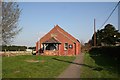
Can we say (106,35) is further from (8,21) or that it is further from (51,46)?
(8,21)

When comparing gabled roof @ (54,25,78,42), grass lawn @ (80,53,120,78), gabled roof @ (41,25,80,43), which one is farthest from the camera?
gabled roof @ (54,25,78,42)

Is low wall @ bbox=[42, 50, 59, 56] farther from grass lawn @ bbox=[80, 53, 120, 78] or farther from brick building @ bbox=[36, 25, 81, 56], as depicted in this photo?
grass lawn @ bbox=[80, 53, 120, 78]

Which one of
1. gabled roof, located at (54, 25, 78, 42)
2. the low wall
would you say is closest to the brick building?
gabled roof, located at (54, 25, 78, 42)

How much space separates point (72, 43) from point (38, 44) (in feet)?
25.1

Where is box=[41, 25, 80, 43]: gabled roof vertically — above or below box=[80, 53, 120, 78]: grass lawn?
above

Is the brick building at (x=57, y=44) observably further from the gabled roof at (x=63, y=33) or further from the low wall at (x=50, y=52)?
the low wall at (x=50, y=52)

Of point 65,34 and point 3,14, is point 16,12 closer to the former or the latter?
point 3,14

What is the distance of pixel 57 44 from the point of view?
Answer: 4606cm

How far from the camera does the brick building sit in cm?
4563

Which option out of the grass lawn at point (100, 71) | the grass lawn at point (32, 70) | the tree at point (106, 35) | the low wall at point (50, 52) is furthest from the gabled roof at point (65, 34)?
the grass lawn at point (100, 71)

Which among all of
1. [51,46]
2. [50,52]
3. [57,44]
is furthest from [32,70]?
[51,46]

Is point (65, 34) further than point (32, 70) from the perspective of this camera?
Yes

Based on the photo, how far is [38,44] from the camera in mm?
48344

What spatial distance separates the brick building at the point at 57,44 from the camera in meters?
45.6
